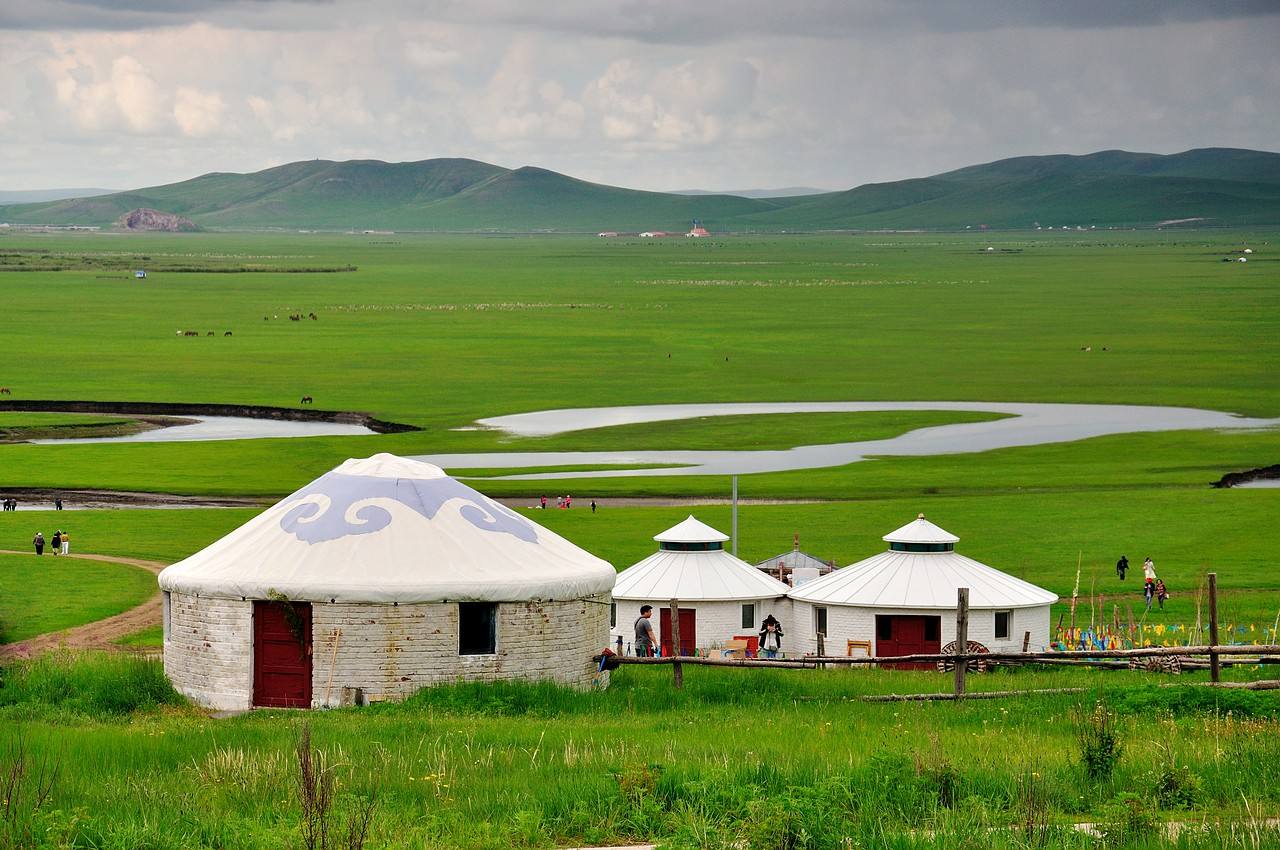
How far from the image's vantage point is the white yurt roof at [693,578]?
42938 millimetres

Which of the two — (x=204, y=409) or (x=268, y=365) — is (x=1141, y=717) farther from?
(x=268, y=365)

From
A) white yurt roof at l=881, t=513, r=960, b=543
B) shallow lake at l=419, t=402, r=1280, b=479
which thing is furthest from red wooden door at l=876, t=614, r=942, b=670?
shallow lake at l=419, t=402, r=1280, b=479

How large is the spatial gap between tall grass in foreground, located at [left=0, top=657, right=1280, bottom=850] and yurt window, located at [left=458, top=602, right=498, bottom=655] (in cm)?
107

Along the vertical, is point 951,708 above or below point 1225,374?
below

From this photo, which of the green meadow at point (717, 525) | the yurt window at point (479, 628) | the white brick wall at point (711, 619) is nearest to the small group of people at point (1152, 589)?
the green meadow at point (717, 525)

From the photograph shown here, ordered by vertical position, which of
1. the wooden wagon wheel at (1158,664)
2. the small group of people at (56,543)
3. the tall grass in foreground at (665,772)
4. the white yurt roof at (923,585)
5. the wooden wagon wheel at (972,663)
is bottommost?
the wooden wagon wheel at (972,663)

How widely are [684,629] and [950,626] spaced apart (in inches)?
246

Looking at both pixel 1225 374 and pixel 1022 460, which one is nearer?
pixel 1022 460

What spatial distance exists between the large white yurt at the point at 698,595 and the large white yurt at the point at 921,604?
1.69m

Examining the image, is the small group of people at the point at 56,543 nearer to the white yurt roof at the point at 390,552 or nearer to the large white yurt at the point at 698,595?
the large white yurt at the point at 698,595

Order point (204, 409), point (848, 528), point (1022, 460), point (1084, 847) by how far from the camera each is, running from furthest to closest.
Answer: point (204, 409) → point (1022, 460) → point (848, 528) → point (1084, 847)

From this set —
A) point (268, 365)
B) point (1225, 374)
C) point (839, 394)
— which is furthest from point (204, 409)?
point (1225, 374)

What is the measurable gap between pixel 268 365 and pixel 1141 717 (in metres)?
99.3

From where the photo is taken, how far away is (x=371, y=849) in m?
15.4
